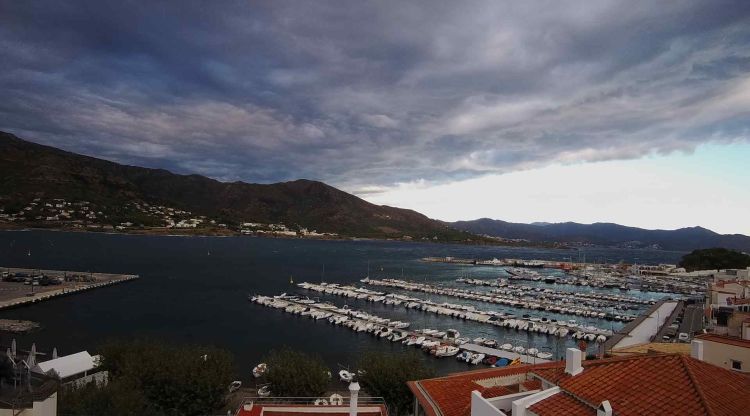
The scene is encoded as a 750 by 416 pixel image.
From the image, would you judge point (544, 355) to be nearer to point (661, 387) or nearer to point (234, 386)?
point (234, 386)

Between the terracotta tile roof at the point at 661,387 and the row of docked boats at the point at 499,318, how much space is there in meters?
37.1

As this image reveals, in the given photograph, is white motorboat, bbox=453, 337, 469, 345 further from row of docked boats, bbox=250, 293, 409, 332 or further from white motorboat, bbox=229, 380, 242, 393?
white motorboat, bbox=229, 380, 242, 393

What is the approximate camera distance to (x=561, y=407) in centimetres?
706

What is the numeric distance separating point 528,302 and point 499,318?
549 inches

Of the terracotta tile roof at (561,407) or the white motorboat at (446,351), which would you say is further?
the white motorboat at (446,351)

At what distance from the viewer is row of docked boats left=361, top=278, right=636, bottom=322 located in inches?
2080

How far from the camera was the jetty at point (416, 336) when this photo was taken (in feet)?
107

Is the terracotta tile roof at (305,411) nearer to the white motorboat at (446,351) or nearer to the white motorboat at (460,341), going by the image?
the white motorboat at (446,351)

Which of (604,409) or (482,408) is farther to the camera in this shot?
(482,408)

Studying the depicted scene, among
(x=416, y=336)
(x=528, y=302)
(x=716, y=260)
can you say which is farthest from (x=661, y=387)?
(x=716, y=260)

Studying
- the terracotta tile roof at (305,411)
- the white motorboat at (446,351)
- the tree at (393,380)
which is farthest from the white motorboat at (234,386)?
the white motorboat at (446,351)

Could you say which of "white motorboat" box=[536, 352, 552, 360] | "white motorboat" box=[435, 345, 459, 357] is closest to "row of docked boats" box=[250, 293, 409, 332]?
"white motorboat" box=[435, 345, 459, 357]

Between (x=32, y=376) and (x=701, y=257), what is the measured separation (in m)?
120

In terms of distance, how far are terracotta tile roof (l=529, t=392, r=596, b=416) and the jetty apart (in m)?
21.9
